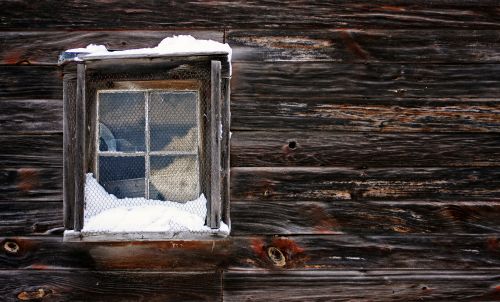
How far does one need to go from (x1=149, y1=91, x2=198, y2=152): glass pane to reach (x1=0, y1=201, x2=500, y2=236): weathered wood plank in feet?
1.38

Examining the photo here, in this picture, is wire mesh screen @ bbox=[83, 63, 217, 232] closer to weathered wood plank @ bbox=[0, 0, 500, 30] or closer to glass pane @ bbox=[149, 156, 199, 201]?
glass pane @ bbox=[149, 156, 199, 201]

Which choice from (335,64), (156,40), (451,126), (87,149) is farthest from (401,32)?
(87,149)

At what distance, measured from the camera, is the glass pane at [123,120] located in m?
2.77

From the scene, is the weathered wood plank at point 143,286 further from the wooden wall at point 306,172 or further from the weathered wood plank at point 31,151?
the weathered wood plank at point 31,151

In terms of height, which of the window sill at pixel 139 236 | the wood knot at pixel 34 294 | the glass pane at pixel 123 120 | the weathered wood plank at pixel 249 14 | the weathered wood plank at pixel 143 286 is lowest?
the wood knot at pixel 34 294

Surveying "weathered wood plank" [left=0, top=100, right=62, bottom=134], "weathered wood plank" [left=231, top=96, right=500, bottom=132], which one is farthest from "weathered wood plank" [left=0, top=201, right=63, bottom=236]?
"weathered wood plank" [left=231, top=96, right=500, bottom=132]

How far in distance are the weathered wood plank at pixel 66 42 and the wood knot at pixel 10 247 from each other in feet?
2.97

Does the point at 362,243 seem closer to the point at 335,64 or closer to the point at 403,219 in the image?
the point at 403,219

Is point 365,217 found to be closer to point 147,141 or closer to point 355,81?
point 355,81

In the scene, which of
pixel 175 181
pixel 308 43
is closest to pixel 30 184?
pixel 175 181

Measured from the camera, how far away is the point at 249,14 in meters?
2.70

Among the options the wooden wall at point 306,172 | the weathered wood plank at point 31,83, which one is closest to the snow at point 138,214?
the wooden wall at point 306,172

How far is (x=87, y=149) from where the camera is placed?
2719 mm

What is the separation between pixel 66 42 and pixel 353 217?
169 cm
